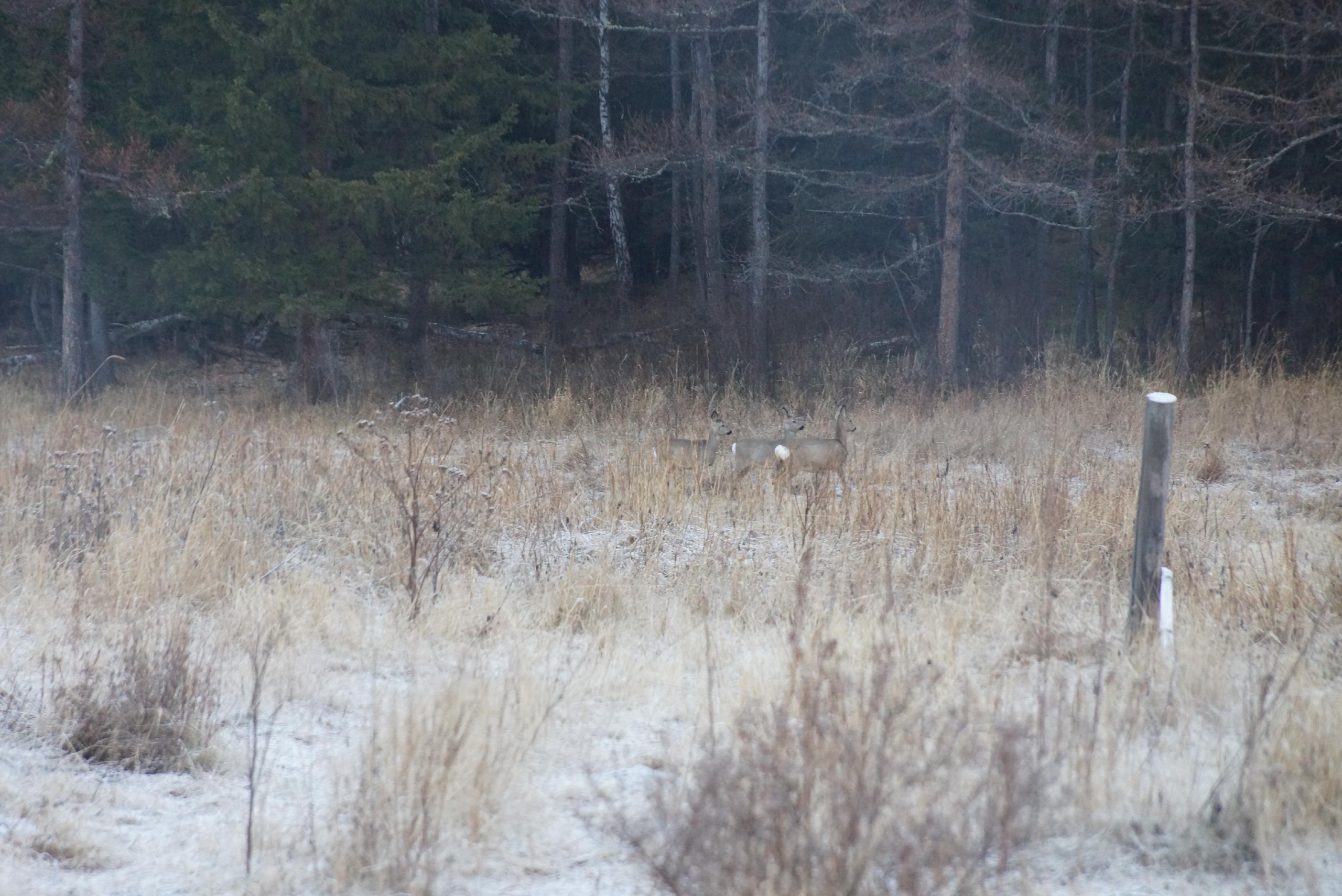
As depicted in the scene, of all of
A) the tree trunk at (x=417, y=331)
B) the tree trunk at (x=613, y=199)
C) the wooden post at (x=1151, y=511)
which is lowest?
the wooden post at (x=1151, y=511)

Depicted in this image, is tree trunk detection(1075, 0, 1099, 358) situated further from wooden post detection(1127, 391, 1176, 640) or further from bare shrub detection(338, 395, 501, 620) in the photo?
wooden post detection(1127, 391, 1176, 640)

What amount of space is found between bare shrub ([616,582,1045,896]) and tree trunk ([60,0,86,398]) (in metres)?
12.4

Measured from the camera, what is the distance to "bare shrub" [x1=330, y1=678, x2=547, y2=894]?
3.38 m

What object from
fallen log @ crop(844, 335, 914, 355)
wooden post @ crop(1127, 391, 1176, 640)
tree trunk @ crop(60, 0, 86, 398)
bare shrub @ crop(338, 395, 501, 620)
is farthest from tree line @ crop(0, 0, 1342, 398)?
wooden post @ crop(1127, 391, 1176, 640)

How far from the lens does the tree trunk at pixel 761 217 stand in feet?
49.0

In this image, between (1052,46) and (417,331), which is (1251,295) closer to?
(1052,46)

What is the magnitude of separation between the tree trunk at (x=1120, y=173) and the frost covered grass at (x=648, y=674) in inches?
293

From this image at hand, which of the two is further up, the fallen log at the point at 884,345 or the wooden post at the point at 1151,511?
the fallen log at the point at 884,345

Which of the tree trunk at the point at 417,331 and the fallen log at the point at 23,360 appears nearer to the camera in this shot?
the tree trunk at the point at 417,331

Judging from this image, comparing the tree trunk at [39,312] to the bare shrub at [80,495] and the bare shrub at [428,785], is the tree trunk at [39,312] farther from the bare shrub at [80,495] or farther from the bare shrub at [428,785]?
the bare shrub at [428,785]

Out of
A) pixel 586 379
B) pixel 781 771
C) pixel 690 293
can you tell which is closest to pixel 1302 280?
pixel 690 293

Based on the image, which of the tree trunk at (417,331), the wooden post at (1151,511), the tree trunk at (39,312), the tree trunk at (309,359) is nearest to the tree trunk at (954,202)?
the tree trunk at (417,331)

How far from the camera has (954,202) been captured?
14.9m

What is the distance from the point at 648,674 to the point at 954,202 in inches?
444
